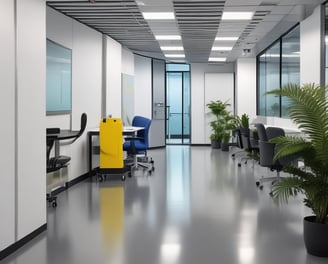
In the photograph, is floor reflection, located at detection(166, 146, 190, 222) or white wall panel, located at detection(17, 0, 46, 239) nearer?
white wall panel, located at detection(17, 0, 46, 239)

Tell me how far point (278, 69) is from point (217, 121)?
3.84 meters

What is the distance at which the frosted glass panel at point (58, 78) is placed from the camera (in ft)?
21.8

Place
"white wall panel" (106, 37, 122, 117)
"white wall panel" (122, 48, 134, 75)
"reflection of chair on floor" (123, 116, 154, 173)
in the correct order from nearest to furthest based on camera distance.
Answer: "reflection of chair on floor" (123, 116, 154, 173), "white wall panel" (106, 37, 122, 117), "white wall panel" (122, 48, 134, 75)

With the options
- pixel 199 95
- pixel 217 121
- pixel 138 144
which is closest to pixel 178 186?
pixel 138 144

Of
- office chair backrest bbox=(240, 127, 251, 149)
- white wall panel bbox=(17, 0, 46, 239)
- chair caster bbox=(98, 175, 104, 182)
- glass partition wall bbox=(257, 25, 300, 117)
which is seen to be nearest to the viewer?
white wall panel bbox=(17, 0, 46, 239)

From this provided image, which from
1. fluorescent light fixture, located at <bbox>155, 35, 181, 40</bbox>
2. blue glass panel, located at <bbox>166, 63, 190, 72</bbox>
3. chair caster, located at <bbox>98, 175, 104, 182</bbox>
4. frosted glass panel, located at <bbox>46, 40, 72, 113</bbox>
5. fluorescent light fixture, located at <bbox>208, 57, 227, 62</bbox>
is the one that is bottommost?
chair caster, located at <bbox>98, 175, 104, 182</bbox>

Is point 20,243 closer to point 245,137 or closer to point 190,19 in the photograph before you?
point 190,19

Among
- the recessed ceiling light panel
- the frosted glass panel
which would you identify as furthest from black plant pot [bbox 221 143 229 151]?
the frosted glass panel

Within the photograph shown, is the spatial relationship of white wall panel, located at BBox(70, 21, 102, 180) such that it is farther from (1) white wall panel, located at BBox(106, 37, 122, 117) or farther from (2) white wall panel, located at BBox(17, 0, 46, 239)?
(2) white wall panel, located at BBox(17, 0, 46, 239)

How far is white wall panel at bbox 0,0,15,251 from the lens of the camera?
12.8ft

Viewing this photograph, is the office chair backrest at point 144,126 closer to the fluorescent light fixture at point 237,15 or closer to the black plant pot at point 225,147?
the fluorescent light fixture at point 237,15

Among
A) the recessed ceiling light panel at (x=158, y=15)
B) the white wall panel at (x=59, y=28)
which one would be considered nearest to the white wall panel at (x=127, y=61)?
the recessed ceiling light panel at (x=158, y=15)

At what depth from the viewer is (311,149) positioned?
404 centimetres

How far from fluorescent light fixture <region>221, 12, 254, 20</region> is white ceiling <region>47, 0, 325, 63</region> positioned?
11 cm
